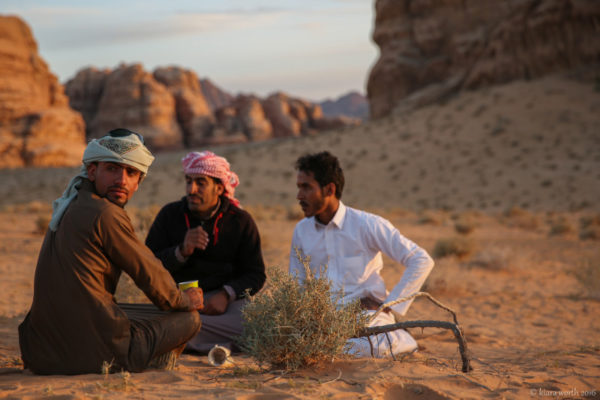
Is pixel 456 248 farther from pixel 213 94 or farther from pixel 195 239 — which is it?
pixel 213 94

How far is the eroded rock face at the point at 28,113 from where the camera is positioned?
4300cm

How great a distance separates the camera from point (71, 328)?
3115 mm

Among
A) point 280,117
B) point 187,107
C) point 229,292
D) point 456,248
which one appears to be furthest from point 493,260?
point 280,117

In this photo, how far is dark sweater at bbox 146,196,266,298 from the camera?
4.67 m

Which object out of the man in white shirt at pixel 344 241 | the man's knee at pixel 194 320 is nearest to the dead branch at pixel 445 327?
the man in white shirt at pixel 344 241

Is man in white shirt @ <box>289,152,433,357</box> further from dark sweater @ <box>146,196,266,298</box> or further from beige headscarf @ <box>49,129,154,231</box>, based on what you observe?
beige headscarf @ <box>49,129,154,231</box>

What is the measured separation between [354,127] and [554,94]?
1212 centimetres

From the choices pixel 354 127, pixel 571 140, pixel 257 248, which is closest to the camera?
pixel 257 248

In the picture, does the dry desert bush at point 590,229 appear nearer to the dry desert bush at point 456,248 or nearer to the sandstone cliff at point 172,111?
the dry desert bush at point 456,248

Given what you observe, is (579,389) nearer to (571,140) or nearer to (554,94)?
(571,140)

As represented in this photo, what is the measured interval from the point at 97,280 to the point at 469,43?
3810 centimetres

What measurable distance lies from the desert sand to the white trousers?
31 centimetres

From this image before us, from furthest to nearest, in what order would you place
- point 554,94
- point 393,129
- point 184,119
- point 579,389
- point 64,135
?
point 184,119, point 64,135, point 393,129, point 554,94, point 579,389

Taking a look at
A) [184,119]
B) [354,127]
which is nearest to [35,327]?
[354,127]
